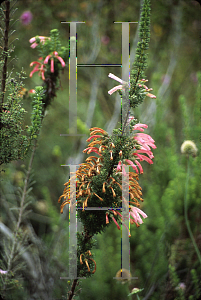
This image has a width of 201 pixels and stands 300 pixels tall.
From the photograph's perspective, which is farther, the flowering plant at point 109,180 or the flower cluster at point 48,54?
the flower cluster at point 48,54

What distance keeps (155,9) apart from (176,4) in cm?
11

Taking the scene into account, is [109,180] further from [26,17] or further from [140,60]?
[26,17]

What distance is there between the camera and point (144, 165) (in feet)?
3.68

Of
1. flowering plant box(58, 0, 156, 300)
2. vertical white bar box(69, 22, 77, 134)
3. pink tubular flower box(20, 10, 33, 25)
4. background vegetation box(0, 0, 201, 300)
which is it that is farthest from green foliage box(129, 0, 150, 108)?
pink tubular flower box(20, 10, 33, 25)

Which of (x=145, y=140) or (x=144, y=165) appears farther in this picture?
(x=144, y=165)

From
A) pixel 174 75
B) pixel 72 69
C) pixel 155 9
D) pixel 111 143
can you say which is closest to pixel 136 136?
pixel 111 143

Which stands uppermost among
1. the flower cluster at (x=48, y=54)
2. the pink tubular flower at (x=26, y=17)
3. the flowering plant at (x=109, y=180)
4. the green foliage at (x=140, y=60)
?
the pink tubular flower at (x=26, y=17)

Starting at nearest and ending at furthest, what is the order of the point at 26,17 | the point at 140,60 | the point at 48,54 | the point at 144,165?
the point at 140,60 → the point at 48,54 → the point at 26,17 → the point at 144,165

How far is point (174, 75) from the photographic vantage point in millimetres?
1348

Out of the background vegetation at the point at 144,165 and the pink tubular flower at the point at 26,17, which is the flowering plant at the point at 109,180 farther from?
the pink tubular flower at the point at 26,17

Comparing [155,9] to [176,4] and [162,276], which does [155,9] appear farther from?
[162,276]

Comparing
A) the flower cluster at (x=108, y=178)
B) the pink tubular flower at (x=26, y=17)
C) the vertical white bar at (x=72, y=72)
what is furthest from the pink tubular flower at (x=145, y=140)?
the pink tubular flower at (x=26, y=17)

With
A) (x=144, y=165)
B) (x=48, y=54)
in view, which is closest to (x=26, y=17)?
(x=48, y=54)

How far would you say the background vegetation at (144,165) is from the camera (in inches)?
30.3
